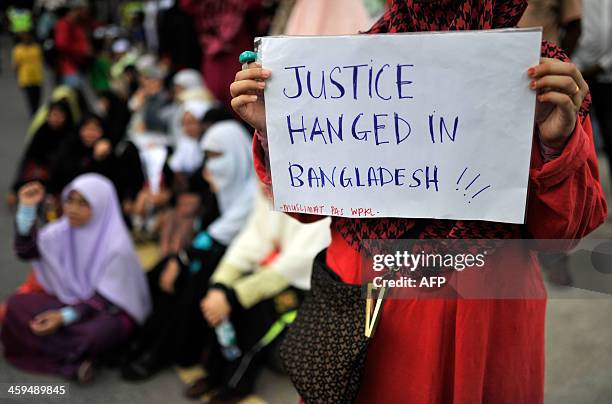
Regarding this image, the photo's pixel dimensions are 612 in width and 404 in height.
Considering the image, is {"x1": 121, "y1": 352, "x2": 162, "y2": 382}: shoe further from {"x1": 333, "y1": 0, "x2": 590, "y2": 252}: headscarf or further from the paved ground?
Answer: {"x1": 333, "y1": 0, "x2": 590, "y2": 252}: headscarf

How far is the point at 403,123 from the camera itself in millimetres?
1278

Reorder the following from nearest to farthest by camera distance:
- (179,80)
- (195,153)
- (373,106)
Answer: (373,106) → (195,153) → (179,80)

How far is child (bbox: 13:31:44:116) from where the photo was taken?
824 centimetres

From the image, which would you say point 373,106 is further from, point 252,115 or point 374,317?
point 374,317

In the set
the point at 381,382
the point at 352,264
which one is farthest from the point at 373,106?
the point at 381,382

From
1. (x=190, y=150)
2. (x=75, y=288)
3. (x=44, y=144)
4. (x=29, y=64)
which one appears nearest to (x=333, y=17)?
(x=190, y=150)

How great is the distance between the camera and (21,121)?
9453mm

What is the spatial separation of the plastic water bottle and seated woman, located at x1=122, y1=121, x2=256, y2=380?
11.0 inches

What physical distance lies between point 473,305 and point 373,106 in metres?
0.44

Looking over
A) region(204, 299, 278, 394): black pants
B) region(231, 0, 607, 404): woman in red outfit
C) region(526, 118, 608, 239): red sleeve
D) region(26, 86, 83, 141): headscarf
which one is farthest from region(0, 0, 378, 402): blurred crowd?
region(526, 118, 608, 239): red sleeve

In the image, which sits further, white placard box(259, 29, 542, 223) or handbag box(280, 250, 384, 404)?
handbag box(280, 250, 384, 404)

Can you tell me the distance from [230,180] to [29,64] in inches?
231

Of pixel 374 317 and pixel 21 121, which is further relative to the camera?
pixel 21 121

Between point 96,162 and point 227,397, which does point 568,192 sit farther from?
point 96,162
